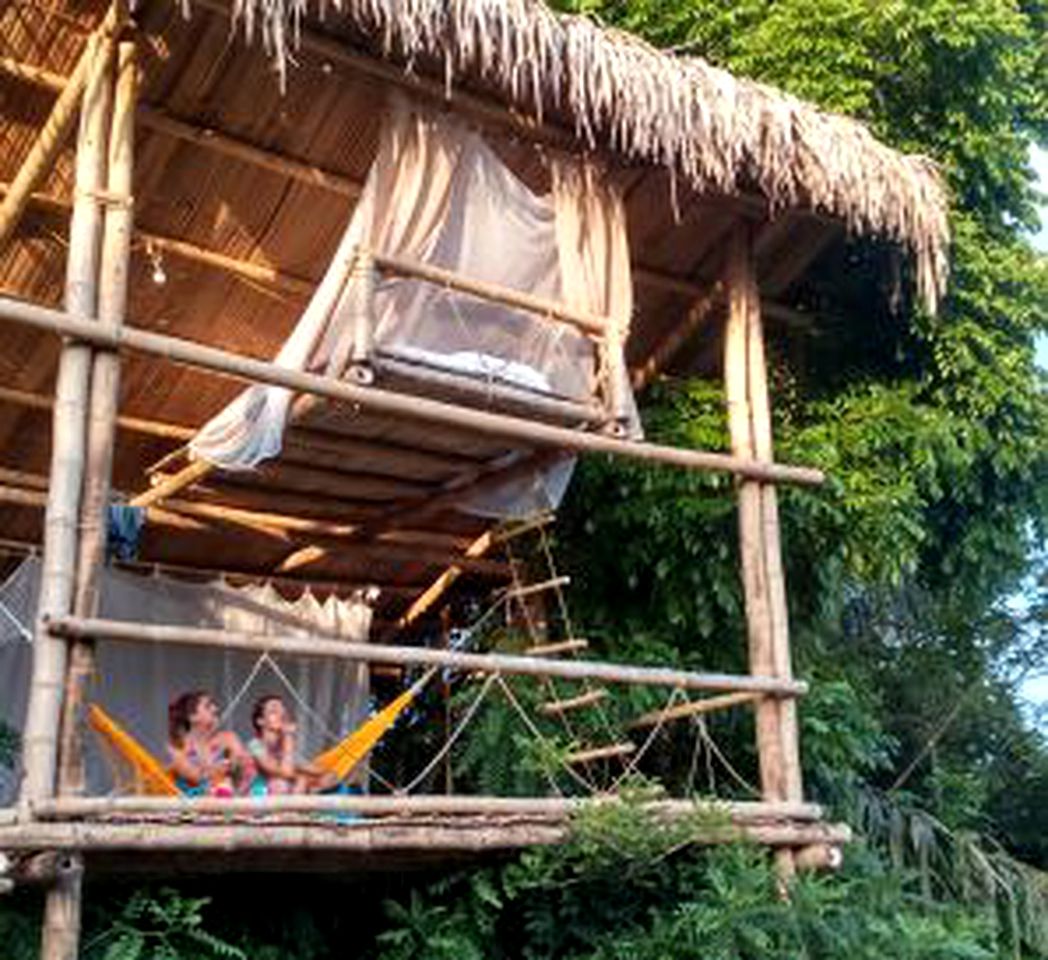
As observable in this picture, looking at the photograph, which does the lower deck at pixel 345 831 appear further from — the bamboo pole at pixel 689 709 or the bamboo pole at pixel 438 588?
the bamboo pole at pixel 438 588

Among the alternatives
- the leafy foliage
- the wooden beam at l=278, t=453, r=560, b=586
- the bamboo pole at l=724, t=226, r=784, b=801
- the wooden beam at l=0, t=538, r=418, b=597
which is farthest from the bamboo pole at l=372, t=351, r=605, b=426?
the wooden beam at l=0, t=538, r=418, b=597

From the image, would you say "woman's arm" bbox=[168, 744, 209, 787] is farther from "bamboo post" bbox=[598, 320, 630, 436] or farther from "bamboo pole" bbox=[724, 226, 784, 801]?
"bamboo pole" bbox=[724, 226, 784, 801]

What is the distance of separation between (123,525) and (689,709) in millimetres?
2409

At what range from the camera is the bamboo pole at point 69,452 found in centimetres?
410

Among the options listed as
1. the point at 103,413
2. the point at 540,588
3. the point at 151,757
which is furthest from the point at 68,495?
the point at 540,588

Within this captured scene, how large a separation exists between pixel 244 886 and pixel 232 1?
8.85 ft

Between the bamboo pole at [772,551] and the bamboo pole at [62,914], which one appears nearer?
the bamboo pole at [62,914]

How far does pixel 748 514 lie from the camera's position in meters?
5.77

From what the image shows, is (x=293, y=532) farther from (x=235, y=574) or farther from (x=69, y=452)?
(x=69, y=452)

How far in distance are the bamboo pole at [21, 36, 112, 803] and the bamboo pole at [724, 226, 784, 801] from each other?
8.09ft

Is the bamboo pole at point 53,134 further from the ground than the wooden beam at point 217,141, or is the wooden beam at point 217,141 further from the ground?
the wooden beam at point 217,141

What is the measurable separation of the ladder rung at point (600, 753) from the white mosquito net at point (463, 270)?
1.22 metres

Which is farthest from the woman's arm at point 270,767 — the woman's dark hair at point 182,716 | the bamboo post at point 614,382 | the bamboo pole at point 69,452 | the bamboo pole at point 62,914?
the bamboo post at point 614,382

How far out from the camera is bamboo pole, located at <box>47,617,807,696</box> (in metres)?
4.21
